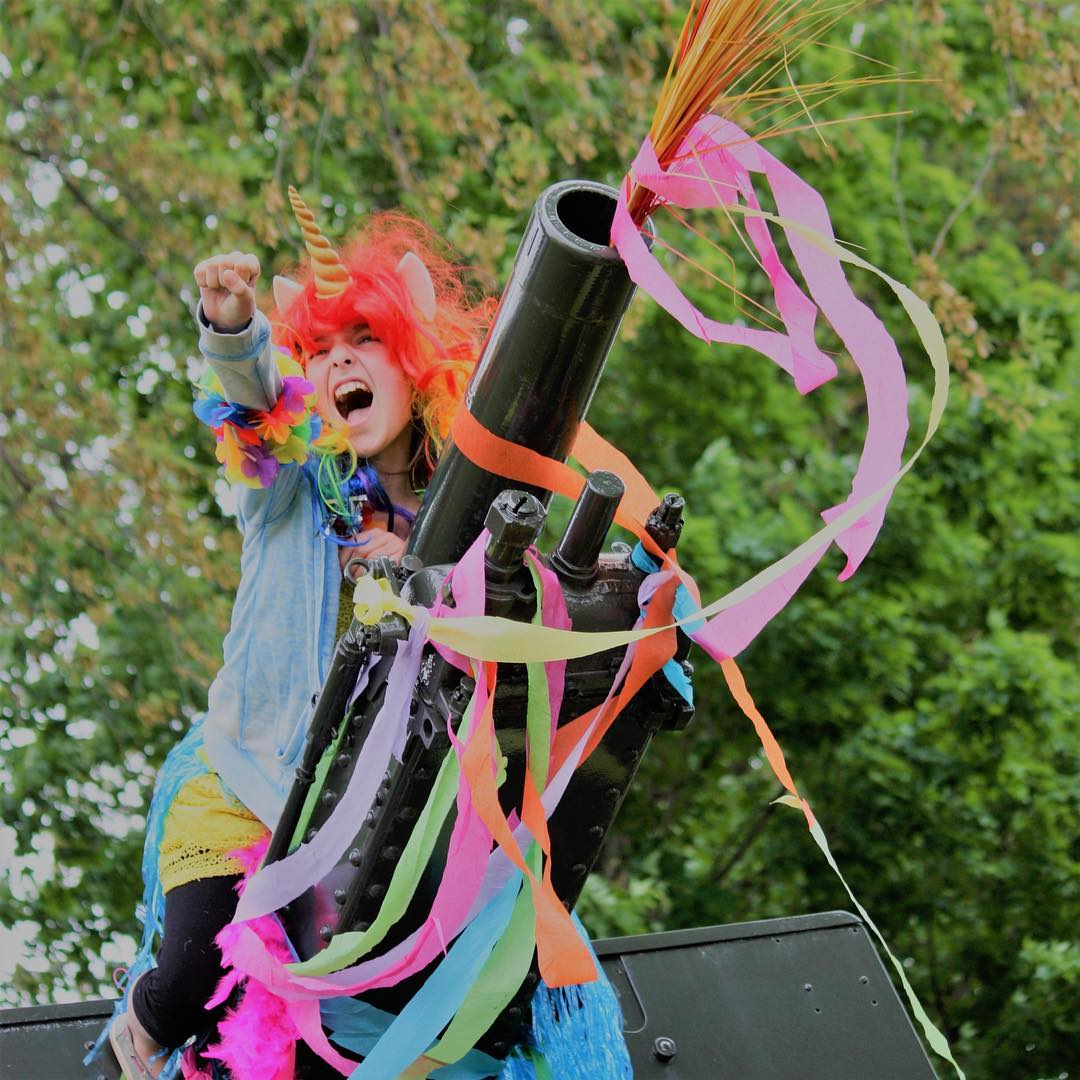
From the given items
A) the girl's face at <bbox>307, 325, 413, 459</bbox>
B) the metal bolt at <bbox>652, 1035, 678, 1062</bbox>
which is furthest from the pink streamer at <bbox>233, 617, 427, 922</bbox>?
the metal bolt at <bbox>652, 1035, 678, 1062</bbox>

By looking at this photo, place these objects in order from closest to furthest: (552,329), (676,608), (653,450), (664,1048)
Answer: (552,329)
(676,608)
(664,1048)
(653,450)

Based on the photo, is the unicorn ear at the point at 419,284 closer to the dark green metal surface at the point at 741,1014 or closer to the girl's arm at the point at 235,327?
the girl's arm at the point at 235,327

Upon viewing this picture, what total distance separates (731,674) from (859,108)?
18.7 feet

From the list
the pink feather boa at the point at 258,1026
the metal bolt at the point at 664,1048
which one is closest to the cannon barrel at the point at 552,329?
the pink feather boa at the point at 258,1026

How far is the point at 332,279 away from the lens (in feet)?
8.36

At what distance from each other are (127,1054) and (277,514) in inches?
32.7

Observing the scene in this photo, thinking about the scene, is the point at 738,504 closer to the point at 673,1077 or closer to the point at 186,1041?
the point at 673,1077

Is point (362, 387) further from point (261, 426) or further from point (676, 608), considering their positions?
point (676, 608)

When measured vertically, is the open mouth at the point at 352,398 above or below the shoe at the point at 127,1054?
above

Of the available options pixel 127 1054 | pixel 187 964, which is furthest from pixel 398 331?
pixel 127 1054

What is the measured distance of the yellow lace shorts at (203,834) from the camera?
235cm

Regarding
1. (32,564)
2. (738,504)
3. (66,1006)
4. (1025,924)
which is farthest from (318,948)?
(1025,924)

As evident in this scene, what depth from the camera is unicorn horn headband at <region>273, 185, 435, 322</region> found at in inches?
99.9

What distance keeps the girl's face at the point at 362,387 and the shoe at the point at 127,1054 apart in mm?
933
